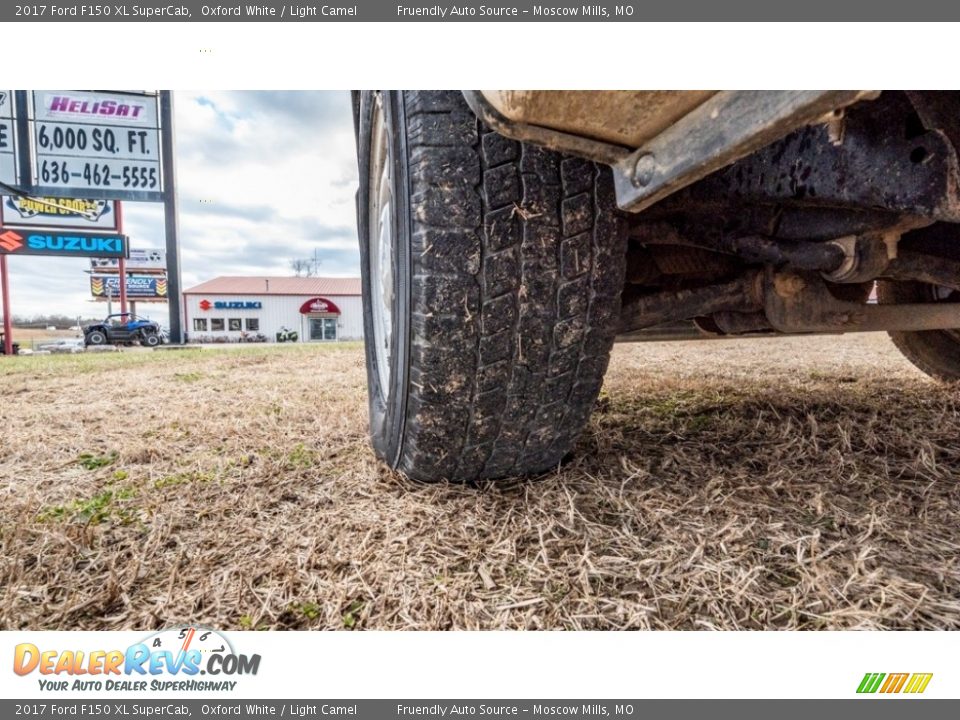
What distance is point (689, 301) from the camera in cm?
111

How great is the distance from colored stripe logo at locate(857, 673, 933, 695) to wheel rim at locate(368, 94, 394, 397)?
0.90m

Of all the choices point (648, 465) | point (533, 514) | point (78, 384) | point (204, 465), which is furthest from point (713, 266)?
point (78, 384)

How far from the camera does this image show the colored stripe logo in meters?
0.59

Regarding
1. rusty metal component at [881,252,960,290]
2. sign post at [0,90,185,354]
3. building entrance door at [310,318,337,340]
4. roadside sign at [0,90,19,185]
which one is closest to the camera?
rusty metal component at [881,252,960,290]

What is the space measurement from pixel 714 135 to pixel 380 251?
2.95 feet

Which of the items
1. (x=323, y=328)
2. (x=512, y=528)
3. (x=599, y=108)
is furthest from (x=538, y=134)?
(x=323, y=328)

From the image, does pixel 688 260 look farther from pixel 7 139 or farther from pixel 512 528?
pixel 7 139

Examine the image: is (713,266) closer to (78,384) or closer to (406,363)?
(406,363)

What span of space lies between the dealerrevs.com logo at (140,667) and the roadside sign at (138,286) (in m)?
29.1

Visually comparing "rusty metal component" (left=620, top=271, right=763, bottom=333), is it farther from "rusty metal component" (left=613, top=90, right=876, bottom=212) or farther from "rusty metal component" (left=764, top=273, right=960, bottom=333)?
"rusty metal component" (left=613, top=90, right=876, bottom=212)

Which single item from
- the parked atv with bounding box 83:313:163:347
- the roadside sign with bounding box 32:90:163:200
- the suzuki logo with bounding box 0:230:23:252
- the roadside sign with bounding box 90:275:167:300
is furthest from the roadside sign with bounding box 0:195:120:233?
the roadside sign with bounding box 90:275:167:300

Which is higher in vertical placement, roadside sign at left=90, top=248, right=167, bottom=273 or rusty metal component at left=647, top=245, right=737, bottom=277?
roadside sign at left=90, top=248, right=167, bottom=273

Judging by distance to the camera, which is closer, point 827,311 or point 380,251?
point 827,311

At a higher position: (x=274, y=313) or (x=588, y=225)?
(x=274, y=313)
